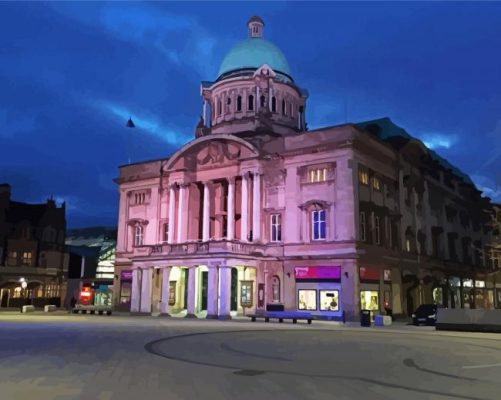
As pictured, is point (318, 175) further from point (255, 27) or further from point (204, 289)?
point (255, 27)

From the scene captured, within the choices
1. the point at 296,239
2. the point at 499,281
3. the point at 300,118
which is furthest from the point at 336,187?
the point at 499,281

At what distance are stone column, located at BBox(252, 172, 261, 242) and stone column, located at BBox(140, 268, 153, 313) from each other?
35.0ft

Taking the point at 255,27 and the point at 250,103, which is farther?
the point at 255,27

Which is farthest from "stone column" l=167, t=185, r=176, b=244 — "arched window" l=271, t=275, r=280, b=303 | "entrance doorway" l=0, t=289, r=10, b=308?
"entrance doorway" l=0, t=289, r=10, b=308

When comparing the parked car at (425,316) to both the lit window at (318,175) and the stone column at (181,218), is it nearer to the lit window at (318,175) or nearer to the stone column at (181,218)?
the lit window at (318,175)

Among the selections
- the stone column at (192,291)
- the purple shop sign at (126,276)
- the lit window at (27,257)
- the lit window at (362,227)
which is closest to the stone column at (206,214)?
the stone column at (192,291)

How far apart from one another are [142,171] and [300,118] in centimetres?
2001

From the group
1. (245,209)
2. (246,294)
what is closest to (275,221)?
(245,209)

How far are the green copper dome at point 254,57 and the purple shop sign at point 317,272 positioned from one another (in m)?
28.1

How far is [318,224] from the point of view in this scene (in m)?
45.9

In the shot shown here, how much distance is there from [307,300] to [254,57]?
32.2 m

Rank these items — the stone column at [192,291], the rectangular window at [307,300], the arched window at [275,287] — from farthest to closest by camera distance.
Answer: the arched window at [275,287] → the stone column at [192,291] → the rectangular window at [307,300]

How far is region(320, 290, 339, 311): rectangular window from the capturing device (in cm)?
4347

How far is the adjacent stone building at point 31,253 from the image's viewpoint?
72.5 meters
